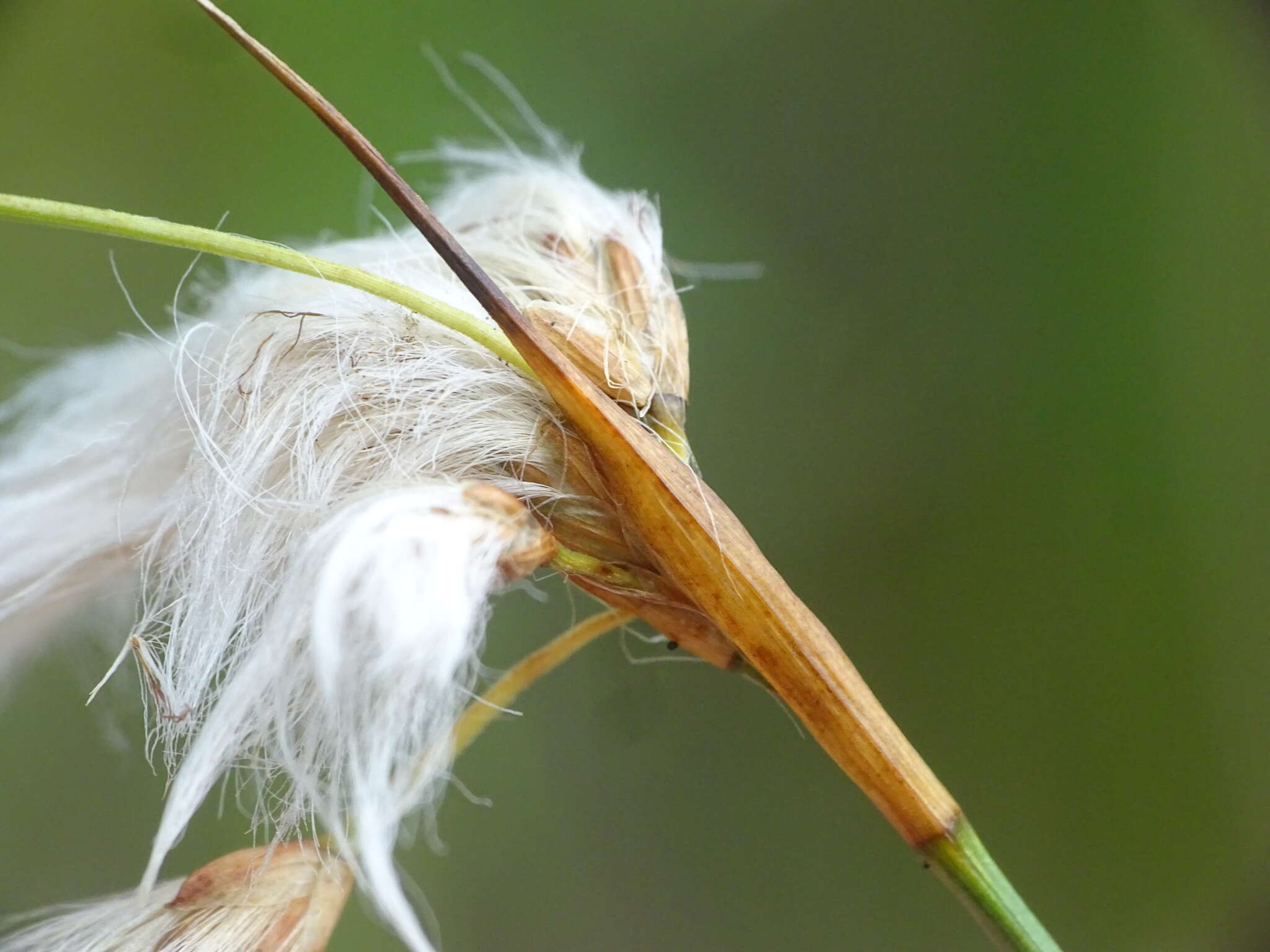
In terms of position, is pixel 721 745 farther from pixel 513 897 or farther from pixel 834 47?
pixel 834 47

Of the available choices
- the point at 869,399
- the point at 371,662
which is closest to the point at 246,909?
the point at 371,662

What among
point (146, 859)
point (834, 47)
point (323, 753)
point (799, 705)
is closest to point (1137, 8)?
point (834, 47)

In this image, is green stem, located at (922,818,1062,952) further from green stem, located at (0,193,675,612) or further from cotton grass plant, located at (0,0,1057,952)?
green stem, located at (0,193,675,612)

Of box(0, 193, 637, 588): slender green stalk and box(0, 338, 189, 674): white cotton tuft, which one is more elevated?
box(0, 338, 189, 674): white cotton tuft

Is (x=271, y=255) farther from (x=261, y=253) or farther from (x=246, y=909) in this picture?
(x=246, y=909)

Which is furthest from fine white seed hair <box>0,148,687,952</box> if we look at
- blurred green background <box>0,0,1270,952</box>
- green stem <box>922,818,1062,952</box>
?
blurred green background <box>0,0,1270,952</box>

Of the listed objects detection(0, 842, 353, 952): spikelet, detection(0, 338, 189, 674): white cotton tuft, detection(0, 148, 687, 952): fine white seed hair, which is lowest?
detection(0, 842, 353, 952): spikelet

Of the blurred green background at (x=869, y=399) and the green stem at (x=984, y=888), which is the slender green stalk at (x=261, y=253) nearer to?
the green stem at (x=984, y=888)
